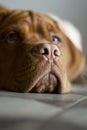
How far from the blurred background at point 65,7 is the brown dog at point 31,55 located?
3.64 feet

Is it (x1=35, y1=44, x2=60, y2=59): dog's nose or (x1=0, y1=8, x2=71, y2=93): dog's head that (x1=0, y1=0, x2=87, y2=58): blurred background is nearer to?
(x1=0, y1=8, x2=71, y2=93): dog's head

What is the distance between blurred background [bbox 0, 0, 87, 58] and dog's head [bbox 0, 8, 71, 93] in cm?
115

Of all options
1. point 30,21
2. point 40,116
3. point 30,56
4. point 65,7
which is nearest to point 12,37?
point 30,21

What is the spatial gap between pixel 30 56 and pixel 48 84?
0.12 metres

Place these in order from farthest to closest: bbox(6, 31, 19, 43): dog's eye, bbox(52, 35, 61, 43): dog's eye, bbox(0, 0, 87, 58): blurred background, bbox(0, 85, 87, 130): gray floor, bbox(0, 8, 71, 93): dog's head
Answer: bbox(0, 0, 87, 58): blurred background, bbox(52, 35, 61, 43): dog's eye, bbox(6, 31, 19, 43): dog's eye, bbox(0, 8, 71, 93): dog's head, bbox(0, 85, 87, 130): gray floor

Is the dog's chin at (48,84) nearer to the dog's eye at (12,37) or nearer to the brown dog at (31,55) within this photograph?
the brown dog at (31,55)

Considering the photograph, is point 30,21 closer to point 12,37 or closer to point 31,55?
point 12,37

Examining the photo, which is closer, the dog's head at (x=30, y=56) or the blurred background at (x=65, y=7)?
the dog's head at (x=30, y=56)

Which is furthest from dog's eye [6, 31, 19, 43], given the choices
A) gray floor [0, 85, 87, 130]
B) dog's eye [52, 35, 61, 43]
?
gray floor [0, 85, 87, 130]

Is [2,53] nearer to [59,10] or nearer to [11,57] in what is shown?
[11,57]

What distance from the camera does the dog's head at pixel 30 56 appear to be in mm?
1240

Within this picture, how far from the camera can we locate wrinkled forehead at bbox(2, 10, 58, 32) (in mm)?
1520

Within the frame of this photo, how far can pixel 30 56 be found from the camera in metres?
1.27

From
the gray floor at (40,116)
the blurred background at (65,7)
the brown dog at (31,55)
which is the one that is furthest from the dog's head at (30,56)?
the blurred background at (65,7)
